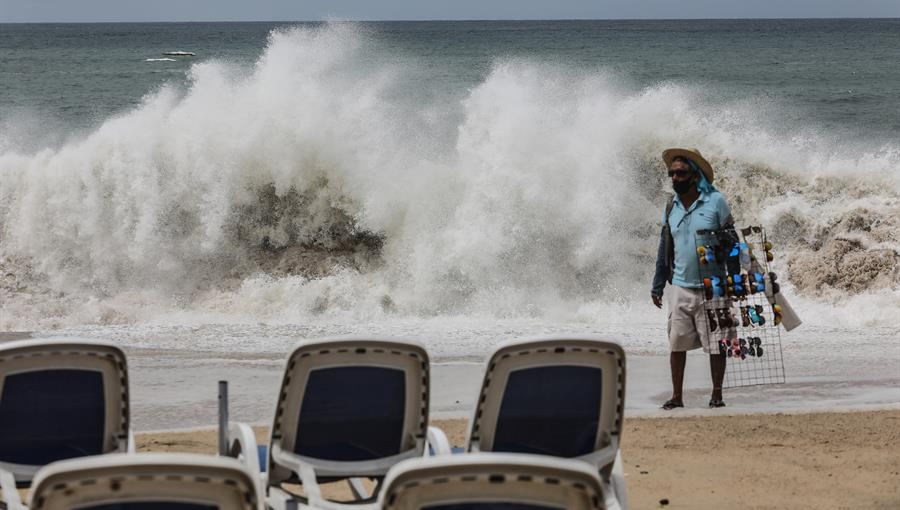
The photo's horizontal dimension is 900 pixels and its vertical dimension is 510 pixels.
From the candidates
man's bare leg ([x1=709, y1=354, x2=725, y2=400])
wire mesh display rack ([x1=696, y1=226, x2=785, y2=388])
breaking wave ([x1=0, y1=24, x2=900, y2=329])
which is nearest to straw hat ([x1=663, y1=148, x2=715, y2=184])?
wire mesh display rack ([x1=696, y1=226, x2=785, y2=388])

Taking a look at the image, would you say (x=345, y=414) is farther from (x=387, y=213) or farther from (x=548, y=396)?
(x=387, y=213)

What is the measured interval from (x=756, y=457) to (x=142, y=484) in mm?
4734

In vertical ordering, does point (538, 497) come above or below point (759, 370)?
above

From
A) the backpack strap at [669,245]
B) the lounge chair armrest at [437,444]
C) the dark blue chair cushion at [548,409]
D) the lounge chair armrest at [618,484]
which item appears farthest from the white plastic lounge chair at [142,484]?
the backpack strap at [669,245]

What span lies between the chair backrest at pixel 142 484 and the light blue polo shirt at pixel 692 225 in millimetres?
5036

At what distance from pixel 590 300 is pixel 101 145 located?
7.66m

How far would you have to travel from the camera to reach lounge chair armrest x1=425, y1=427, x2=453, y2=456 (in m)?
4.52

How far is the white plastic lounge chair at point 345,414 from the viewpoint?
165 inches

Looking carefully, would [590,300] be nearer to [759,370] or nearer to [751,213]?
[751,213]

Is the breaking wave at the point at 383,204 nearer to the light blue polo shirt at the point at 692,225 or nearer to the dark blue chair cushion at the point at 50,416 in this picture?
the light blue polo shirt at the point at 692,225

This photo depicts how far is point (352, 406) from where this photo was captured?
14.0ft

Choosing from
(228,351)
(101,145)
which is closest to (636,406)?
(228,351)

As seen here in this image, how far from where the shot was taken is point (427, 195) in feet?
52.3

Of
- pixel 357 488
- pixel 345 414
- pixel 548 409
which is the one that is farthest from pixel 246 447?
pixel 548 409
